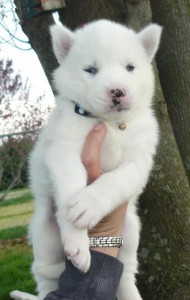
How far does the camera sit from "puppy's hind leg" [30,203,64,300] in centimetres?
238

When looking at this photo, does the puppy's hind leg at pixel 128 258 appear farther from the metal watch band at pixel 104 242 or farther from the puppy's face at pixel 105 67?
the puppy's face at pixel 105 67

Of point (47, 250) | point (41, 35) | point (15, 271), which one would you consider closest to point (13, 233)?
point (15, 271)

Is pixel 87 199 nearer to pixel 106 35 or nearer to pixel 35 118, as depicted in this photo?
pixel 106 35

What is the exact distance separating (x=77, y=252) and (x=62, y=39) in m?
0.98

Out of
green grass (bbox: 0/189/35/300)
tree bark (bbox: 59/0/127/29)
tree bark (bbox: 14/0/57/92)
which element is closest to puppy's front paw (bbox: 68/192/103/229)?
tree bark (bbox: 14/0/57/92)

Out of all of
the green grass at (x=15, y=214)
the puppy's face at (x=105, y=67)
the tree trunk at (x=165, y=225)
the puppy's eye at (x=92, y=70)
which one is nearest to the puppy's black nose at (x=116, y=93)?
the puppy's face at (x=105, y=67)

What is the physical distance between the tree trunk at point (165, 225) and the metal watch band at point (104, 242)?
1188mm

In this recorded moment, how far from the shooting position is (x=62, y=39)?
2439mm

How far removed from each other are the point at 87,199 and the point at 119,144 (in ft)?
1.34

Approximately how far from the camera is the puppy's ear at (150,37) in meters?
2.49

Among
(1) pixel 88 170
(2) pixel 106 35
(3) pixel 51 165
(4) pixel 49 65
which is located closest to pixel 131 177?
(1) pixel 88 170

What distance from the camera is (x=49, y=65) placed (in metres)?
3.65

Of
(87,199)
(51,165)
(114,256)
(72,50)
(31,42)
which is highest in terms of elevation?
(31,42)

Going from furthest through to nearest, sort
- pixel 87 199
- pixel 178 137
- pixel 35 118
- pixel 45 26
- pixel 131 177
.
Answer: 1. pixel 35 118
2. pixel 178 137
3. pixel 45 26
4. pixel 131 177
5. pixel 87 199
